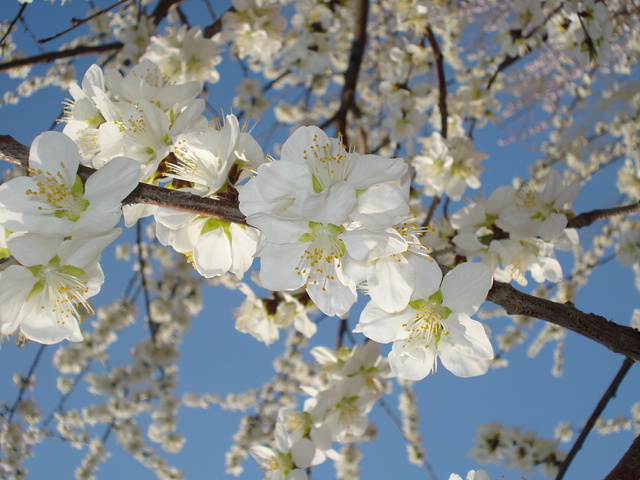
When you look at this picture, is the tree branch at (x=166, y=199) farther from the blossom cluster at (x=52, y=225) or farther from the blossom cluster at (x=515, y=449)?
the blossom cluster at (x=515, y=449)

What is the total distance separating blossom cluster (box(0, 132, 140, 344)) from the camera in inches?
35.2

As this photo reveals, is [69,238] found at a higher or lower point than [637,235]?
higher

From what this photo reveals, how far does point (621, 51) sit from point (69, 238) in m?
5.65

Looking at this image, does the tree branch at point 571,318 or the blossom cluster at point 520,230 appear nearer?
the tree branch at point 571,318

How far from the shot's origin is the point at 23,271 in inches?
35.9

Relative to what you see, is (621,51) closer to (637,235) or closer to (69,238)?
(637,235)

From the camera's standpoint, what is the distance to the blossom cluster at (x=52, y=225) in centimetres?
90

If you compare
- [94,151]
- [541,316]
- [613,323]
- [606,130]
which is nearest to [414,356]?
[541,316]

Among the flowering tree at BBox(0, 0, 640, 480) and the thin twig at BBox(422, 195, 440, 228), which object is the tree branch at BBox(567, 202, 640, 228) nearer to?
the flowering tree at BBox(0, 0, 640, 480)

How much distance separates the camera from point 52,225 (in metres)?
0.92

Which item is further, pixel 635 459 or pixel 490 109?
pixel 490 109

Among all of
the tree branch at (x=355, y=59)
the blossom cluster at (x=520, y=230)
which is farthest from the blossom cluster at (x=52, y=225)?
the tree branch at (x=355, y=59)

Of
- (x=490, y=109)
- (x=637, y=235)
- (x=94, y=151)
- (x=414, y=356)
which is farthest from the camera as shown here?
(x=490, y=109)

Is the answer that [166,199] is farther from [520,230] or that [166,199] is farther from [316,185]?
[520,230]
